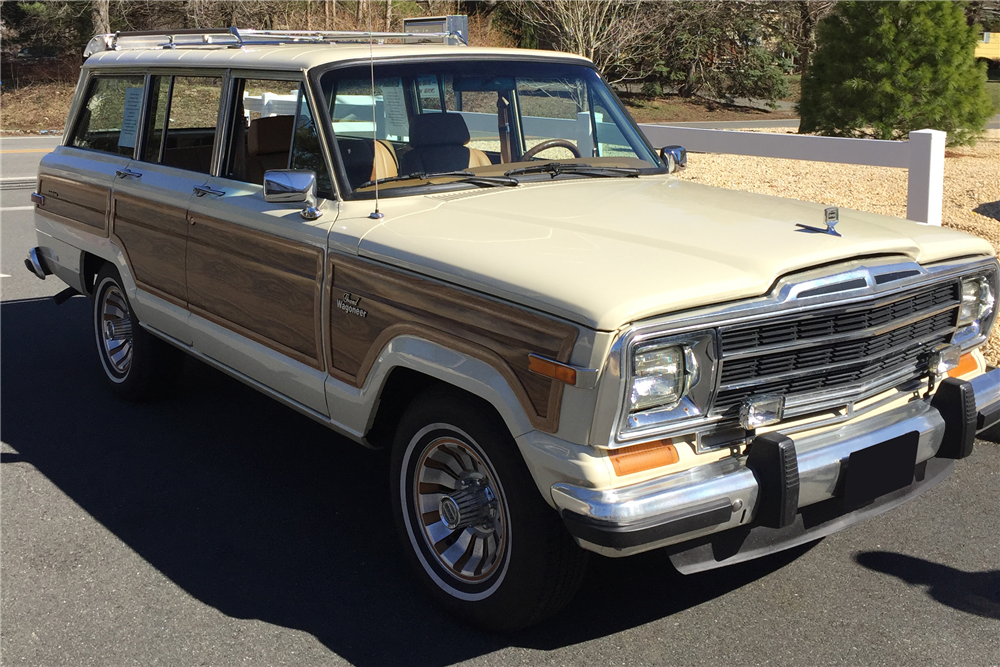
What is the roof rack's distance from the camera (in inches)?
212

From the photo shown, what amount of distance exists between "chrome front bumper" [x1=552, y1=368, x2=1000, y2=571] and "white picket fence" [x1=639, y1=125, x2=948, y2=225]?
15.0 feet

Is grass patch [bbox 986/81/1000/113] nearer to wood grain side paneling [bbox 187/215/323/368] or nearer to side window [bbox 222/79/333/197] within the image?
side window [bbox 222/79/333/197]

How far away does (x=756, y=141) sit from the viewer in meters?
10.9

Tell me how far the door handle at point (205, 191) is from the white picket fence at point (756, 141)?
46 centimetres

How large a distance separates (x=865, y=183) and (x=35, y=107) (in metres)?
28.3

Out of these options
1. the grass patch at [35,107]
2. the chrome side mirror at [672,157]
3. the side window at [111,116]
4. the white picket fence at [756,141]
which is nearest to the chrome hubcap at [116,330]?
the side window at [111,116]

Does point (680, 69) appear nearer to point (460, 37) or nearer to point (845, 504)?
point (460, 37)

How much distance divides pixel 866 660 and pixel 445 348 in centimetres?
180

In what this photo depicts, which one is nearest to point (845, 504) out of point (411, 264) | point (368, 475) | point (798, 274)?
point (798, 274)

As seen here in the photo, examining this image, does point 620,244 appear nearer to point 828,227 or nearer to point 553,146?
point 828,227

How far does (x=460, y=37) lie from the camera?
246 inches

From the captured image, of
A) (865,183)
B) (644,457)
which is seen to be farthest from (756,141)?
(644,457)

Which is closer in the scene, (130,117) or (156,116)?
(156,116)

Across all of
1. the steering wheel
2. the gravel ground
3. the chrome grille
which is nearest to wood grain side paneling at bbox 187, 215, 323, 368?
the steering wheel
